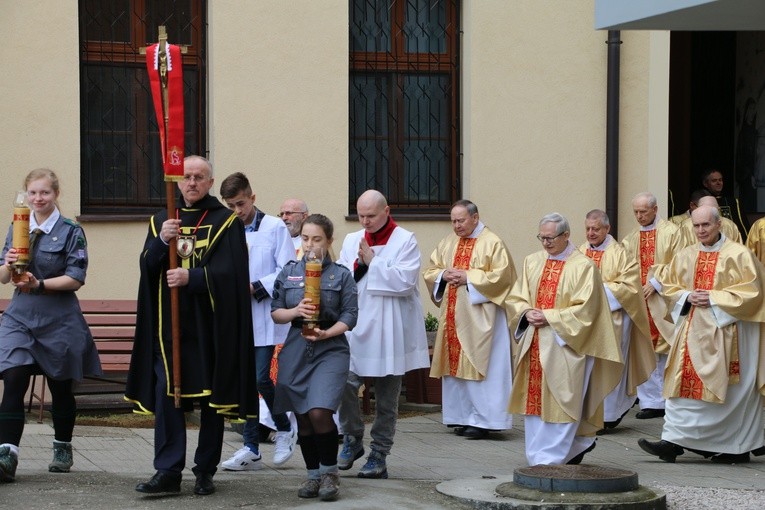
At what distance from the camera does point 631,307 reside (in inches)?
457

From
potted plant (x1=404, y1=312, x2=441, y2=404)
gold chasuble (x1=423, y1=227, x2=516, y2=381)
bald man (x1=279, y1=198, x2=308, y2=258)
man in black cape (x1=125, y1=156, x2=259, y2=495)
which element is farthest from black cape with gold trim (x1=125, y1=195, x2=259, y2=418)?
potted plant (x1=404, y1=312, x2=441, y2=404)

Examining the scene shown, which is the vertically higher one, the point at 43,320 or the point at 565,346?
the point at 43,320

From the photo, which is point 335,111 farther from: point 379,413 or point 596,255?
point 379,413

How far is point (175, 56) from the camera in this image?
7.89 meters

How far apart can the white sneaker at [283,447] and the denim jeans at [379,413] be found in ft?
1.49

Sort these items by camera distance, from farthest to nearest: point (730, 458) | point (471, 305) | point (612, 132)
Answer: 1. point (612, 132)
2. point (471, 305)
3. point (730, 458)

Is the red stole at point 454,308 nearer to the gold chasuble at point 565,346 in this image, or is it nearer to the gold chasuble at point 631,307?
the gold chasuble at point 631,307

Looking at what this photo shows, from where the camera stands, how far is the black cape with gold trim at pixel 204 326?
7.88 meters

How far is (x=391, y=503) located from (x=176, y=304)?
62.9 inches

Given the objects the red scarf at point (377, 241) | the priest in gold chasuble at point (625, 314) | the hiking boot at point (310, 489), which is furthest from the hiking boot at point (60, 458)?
the priest in gold chasuble at point (625, 314)

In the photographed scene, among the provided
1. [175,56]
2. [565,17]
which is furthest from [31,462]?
[565,17]

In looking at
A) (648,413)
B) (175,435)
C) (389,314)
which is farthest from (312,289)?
(648,413)

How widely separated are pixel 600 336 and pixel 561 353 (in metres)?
0.29

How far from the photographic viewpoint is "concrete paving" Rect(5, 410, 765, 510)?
7879 mm
